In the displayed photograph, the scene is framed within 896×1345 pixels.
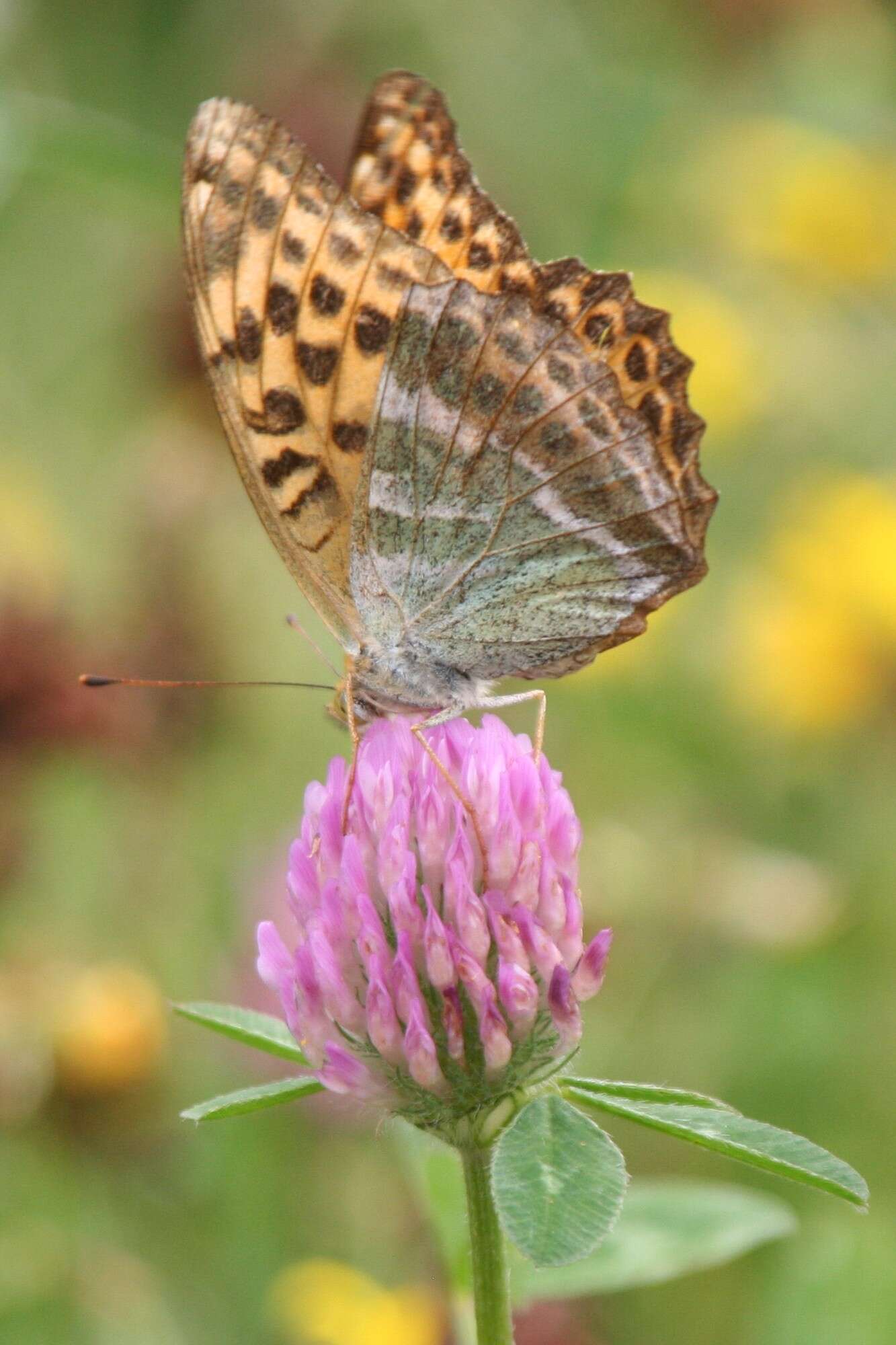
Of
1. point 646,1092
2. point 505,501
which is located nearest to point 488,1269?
point 646,1092

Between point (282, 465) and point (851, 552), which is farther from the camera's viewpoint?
point (851, 552)

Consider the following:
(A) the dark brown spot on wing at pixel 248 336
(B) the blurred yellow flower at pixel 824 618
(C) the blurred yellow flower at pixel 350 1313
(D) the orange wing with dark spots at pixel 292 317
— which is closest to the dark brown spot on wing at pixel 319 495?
(D) the orange wing with dark spots at pixel 292 317

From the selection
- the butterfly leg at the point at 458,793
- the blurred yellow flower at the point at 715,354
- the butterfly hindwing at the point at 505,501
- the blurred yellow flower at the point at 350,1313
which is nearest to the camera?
the butterfly leg at the point at 458,793

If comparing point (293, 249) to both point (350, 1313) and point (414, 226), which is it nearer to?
point (414, 226)

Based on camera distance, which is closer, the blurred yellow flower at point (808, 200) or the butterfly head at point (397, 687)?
the butterfly head at point (397, 687)

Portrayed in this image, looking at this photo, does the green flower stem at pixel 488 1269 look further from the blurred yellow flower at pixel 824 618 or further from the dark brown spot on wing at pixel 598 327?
the blurred yellow flower at pixel 824 618

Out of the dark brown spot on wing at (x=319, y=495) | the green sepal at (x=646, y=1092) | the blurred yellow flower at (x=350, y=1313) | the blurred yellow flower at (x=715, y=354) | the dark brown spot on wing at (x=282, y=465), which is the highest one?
the blurred yellow flower at (x=715, y=354)

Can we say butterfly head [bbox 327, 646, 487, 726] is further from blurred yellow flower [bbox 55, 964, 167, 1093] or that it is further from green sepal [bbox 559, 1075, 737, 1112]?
blurred yellow flower [bbox 55, 964, 167, 1093]

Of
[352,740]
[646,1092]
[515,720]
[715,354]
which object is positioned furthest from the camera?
[715,354]
